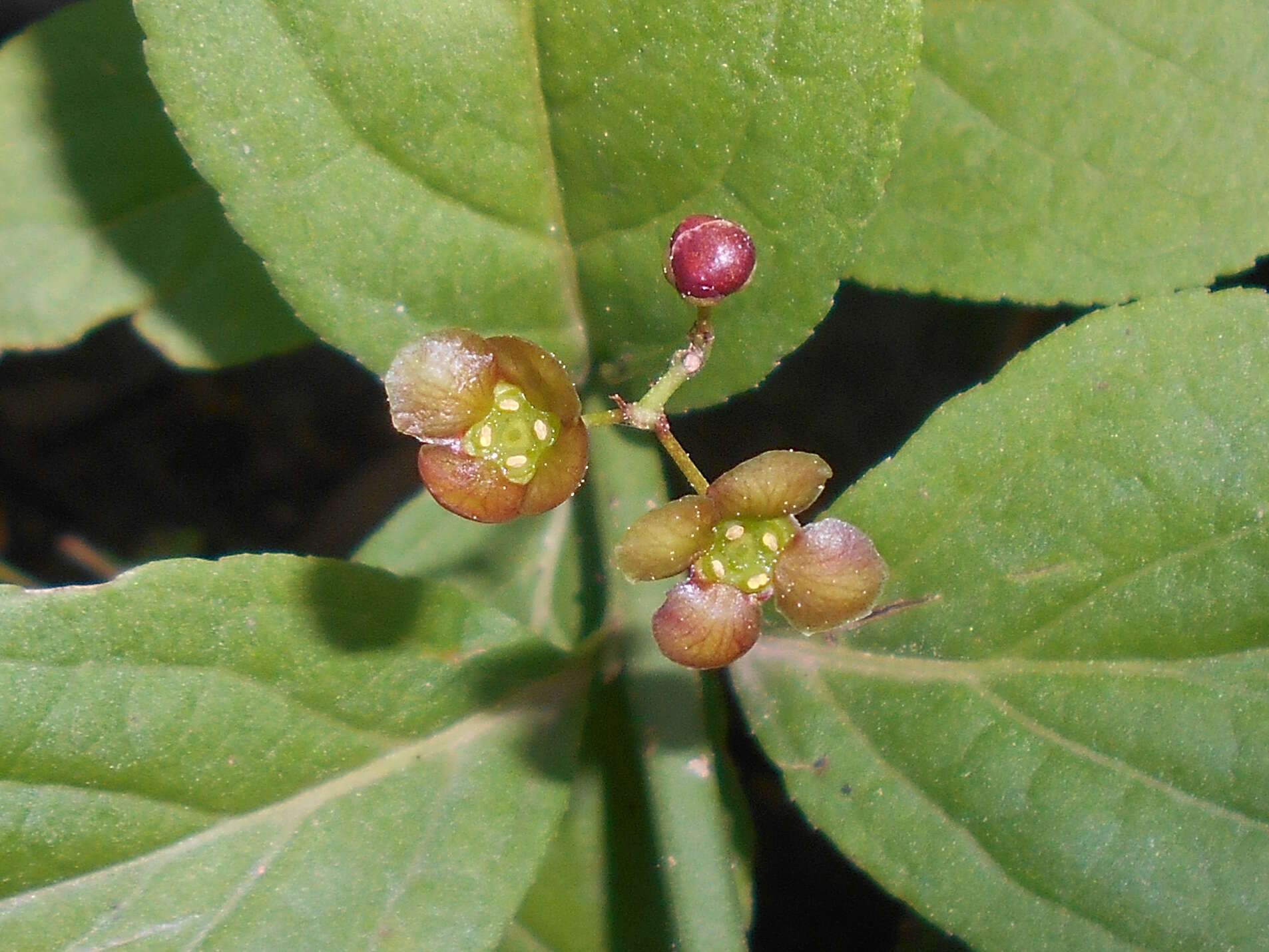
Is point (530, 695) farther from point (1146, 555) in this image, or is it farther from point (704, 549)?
point (1146, 555)

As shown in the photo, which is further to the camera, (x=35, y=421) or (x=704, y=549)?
(x=35, y=421)

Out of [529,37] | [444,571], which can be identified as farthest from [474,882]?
[529,37]

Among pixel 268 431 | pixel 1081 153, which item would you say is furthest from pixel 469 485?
pixel 268 431

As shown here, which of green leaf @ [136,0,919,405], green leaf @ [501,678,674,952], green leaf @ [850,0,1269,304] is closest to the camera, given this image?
green leaf @ [136,0,919,405]

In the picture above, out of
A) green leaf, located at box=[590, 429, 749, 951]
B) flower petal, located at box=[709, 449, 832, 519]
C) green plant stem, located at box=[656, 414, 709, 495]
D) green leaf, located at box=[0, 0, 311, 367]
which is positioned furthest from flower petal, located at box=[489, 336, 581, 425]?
green leaf, located at box=[0, 0, 311, 367]

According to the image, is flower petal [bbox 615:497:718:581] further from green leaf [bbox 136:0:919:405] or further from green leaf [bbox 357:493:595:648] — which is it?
green leaf [bbox 357:493:595:648]

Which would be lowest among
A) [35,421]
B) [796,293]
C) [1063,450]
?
[35,421]

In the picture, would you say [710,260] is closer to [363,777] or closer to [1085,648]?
[1085,648]
